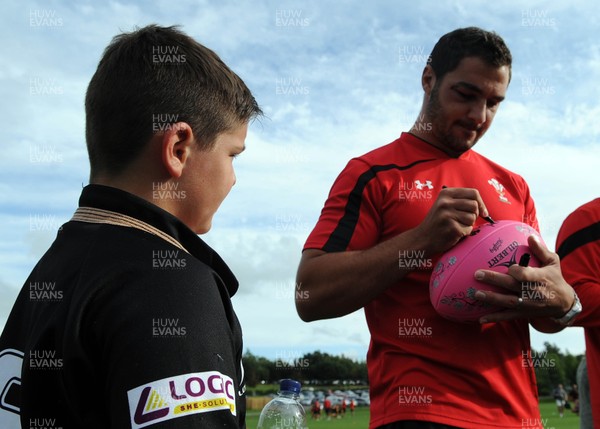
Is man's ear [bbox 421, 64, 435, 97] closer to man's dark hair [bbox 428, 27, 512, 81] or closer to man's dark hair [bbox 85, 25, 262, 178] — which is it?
man's dark hair [bbox 428, 27, 512, 81]

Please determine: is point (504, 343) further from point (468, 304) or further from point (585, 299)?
point (585, 299)

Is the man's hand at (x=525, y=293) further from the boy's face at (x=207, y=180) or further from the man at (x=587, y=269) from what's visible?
the boy's face at (x=207, y=180)

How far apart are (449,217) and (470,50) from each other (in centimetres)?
127

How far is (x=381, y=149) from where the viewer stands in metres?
3.91

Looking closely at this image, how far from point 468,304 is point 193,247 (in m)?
1.76

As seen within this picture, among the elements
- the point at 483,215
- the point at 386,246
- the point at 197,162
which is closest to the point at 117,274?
the point at 197,162

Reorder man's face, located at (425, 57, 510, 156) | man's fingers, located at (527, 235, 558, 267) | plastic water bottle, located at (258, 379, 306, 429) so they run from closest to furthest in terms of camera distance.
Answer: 1. plastic water bottle, located at (258, 379, 306, 429)
2. man's fingers, located at (527, 235, 558, 267)
3. man's face, located at (425, 57, 510, 156)

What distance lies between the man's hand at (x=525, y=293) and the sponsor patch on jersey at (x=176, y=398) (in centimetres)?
195

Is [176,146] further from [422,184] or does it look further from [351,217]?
[422,184]

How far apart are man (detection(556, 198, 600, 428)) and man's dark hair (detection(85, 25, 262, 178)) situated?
3108mm

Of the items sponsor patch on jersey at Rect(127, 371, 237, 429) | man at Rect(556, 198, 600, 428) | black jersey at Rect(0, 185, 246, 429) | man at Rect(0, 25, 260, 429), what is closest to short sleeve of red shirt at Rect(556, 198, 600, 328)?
man at Rect(556, 198, 600, 428)

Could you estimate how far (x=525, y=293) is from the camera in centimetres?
325

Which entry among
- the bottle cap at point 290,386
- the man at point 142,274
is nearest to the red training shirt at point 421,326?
the bottle cap at point 290,386

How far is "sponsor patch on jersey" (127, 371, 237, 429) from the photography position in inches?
58.7
